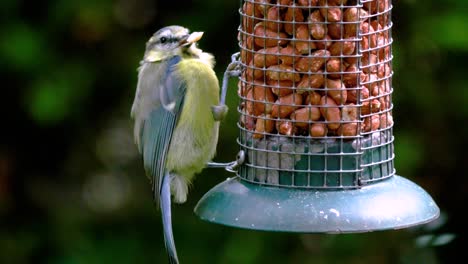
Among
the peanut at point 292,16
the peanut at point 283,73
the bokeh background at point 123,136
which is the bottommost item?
the bokeh background at point 123,136

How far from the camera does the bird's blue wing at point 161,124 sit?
4375 millimetres

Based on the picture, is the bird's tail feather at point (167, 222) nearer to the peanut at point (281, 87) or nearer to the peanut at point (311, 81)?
the peanut at point (281, 87)

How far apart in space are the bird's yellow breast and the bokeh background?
1.04 meters

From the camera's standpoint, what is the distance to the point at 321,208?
11.9 feet

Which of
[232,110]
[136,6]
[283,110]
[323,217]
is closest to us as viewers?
[323,217]

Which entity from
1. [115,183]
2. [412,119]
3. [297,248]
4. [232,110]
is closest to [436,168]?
[412,119]

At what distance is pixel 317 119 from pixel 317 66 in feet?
0.67

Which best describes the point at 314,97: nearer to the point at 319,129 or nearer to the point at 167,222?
the point at 319,129

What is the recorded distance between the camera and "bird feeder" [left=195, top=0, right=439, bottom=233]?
374 cm

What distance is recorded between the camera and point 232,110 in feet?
18.4

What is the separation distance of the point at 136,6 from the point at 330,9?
2.53 metres

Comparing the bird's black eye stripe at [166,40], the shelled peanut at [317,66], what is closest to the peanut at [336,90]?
the shelled peanut at [317,66]

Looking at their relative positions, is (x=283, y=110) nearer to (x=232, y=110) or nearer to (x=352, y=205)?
A: (x=352, y=205)

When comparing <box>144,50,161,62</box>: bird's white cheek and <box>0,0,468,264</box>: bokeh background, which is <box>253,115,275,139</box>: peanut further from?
<box>0,0,468,264</box>: bokeh background
